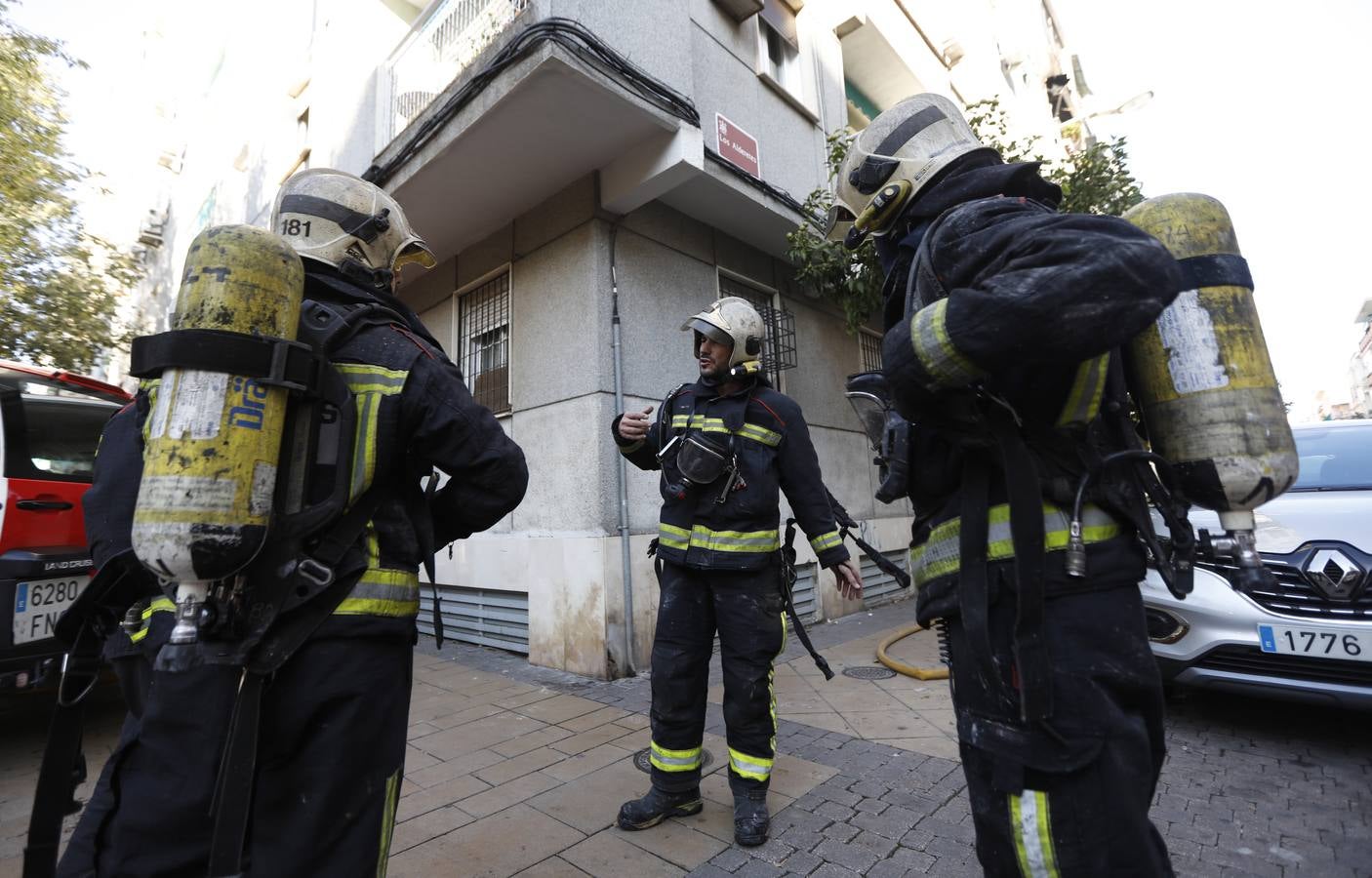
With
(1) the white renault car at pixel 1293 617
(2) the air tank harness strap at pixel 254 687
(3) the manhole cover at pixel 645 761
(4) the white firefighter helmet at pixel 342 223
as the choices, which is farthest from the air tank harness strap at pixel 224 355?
(1) the white renault car at pixel 1293 617

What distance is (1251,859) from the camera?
2.19 metres

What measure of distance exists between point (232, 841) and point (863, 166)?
6.36 ft

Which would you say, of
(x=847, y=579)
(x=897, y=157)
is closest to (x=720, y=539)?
(x=847, y=579)

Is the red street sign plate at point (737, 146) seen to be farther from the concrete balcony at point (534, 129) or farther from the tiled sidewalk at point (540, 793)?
the tiled sidewalk at point (540, 793)

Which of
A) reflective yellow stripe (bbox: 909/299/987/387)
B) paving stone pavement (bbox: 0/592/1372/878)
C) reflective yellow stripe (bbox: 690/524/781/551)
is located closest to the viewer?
reflective yellow stripe (bbox: 909/299/987/387)

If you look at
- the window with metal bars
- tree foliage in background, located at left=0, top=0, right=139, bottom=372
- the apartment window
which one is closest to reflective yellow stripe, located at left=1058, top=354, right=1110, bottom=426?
the window with metal bars

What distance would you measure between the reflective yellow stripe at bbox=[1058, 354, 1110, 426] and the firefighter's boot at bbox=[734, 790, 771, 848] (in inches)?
73.4

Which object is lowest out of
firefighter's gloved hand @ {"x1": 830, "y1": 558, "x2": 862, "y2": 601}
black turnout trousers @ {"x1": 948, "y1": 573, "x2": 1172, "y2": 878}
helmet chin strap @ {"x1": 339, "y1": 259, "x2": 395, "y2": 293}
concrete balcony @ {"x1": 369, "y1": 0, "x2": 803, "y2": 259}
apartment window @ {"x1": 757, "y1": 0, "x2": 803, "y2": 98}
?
black turnout trousers @ {"x1": 948, "y1": 573, "x2": 1172, "y2": 878}

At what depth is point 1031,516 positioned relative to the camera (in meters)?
1.19

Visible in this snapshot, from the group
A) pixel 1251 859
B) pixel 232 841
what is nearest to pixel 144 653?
pixel 232 841

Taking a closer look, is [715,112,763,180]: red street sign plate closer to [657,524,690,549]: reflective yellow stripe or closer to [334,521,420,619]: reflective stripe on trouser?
[657,524,690,549]: reflective yellow stripe

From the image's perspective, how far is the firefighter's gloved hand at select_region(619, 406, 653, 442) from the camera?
9.27 ft

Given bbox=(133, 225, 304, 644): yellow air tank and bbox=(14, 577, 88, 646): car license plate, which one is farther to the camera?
bbox=(14, 577, 88, 646): car license plate

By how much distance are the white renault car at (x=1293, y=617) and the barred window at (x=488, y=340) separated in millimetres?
5134
